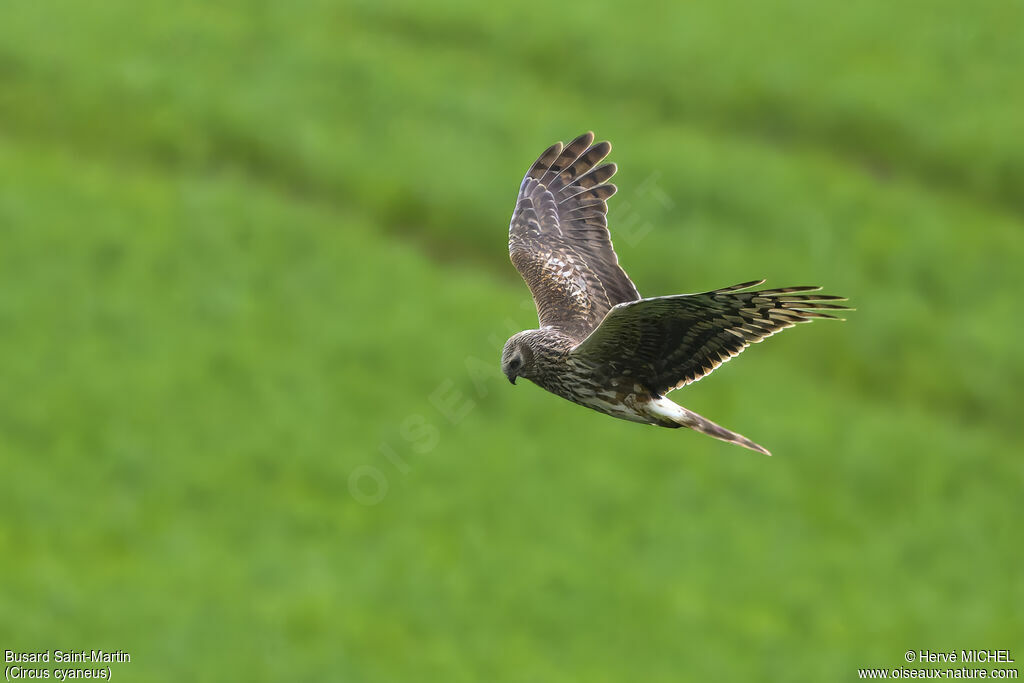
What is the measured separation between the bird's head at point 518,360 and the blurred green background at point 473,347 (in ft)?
47.7

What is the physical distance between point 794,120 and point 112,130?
54.7 feet

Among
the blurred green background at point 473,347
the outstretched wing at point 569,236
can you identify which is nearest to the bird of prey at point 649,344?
the outstretched wing at point 569,236

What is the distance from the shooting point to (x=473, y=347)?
28344 mm

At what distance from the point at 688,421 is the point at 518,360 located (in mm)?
1145

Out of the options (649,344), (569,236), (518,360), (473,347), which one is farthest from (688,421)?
(473,347)

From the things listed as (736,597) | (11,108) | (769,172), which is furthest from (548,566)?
(11,108)

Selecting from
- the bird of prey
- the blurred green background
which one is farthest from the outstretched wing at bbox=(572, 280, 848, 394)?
the blurred green background

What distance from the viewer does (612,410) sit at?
336 inches

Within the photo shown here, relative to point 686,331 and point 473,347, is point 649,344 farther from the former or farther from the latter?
point 473,347

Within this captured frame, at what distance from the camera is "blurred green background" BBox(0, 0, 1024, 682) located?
2383cm

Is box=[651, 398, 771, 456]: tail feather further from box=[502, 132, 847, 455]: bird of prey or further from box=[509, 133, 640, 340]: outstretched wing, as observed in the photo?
box=[509, 133, 640, 340]: outstretched wing

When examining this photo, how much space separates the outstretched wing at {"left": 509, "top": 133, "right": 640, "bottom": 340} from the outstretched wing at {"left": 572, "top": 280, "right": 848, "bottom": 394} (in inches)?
58.5

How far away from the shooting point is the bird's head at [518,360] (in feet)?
28.6

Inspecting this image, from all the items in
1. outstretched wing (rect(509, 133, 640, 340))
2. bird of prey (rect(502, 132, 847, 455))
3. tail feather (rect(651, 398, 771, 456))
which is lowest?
tail feather (rect(651, 398, 771, 456))
